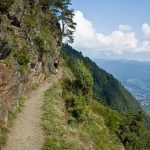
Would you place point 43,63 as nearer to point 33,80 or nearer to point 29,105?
point 33,80

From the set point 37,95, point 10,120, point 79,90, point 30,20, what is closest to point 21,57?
point 10,120

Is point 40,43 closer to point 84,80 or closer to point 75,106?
point 84,80

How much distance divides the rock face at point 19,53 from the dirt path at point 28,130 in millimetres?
1336

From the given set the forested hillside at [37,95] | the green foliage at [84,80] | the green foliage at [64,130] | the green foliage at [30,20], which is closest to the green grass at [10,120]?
the forested hillside at [37,95]

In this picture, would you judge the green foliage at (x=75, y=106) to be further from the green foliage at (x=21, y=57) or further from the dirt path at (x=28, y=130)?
the green foliage at (x=21, y=57)

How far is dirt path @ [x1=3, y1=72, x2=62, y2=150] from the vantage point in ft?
96.1

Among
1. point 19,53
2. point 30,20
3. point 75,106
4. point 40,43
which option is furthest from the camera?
point 40,43

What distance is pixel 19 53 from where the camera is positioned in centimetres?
3581

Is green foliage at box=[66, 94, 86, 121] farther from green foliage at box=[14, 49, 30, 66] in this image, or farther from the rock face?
green foliage at box=[14, 49, 30, 66]

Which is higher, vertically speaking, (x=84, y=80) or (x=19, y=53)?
(x=19, y=53)

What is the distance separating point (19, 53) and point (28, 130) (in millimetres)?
7542

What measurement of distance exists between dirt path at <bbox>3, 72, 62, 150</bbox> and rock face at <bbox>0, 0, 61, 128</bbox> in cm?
134

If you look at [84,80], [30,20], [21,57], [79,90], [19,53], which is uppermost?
[30,20]

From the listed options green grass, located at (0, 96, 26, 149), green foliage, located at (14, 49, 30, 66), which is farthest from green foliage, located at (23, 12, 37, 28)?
green grass, located at (0, 96, 26, 149)
